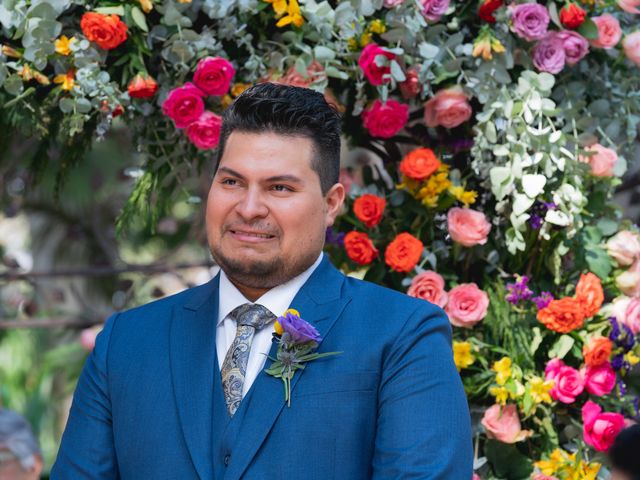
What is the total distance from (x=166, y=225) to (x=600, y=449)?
393 cm

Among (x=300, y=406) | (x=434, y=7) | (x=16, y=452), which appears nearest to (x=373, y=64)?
(x=434, y=7)

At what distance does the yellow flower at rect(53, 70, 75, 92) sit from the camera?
2787 millimetres

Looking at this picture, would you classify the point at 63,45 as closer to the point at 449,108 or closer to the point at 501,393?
the point at 449,108

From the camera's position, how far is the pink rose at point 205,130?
286 centimetres

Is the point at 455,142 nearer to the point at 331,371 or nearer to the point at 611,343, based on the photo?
the point at 611,343

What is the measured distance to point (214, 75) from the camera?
112 inches

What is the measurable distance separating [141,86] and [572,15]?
3.63 ft

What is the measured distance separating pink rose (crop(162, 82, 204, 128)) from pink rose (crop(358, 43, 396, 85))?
42 centimetres

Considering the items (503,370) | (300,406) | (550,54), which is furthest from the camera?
(550,54)

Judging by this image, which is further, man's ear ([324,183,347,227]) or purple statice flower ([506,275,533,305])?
purple statice flower ([506,275,533,305])

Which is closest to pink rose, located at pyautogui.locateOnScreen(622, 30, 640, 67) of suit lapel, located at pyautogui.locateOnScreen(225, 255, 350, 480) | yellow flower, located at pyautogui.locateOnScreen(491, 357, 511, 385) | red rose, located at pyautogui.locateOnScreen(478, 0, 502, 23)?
red rose, located at pyautogui.locateOnScreen(478, 0, 502, 23)

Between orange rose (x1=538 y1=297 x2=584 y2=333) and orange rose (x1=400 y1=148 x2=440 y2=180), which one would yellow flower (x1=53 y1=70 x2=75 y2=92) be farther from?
orange rose (x1=538 y1=297 x2=584 y2=333)

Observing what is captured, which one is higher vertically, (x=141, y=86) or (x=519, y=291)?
(x=141, y=86)

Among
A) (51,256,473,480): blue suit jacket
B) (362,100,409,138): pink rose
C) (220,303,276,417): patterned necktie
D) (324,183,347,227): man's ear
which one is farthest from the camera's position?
(362,100,409,138): pink rose
